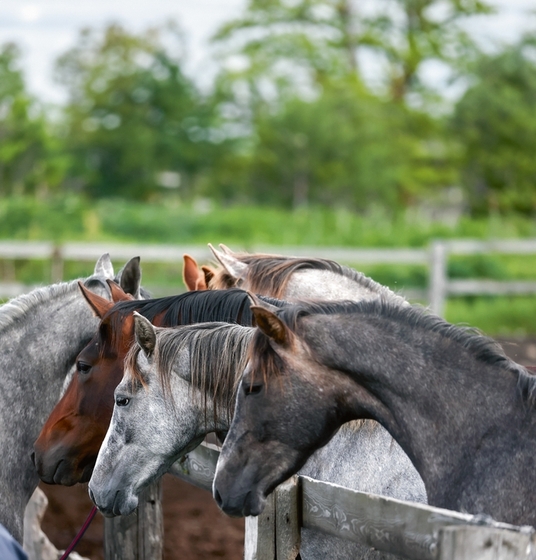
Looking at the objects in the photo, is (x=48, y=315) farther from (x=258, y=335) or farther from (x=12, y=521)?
(x=258, y=335)

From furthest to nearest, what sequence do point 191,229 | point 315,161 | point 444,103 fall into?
point 444,103 < point 315,161 < point 191,229

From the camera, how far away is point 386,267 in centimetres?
1369

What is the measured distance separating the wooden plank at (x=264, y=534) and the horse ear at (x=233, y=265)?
4.57 ft

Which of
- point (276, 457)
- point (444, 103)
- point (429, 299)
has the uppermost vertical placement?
point (444, 103)

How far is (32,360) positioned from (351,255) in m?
8.62

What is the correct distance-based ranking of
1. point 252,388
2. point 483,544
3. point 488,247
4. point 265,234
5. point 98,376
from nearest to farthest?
1. point 483,544
2. point 252,388
3. point 98,376
4. point 488,247
5. point 265,234

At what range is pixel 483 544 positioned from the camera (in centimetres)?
174

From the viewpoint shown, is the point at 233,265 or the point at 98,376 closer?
the point at 98,376

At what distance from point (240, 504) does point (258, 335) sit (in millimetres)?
525

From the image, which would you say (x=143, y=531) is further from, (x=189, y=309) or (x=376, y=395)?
(x=376, y=395)

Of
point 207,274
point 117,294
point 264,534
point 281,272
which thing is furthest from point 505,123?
point 264,534

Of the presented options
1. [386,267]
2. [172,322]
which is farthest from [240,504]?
[386,267]

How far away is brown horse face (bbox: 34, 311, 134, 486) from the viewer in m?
3.01

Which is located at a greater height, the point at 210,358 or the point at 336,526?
the point at 210,358
